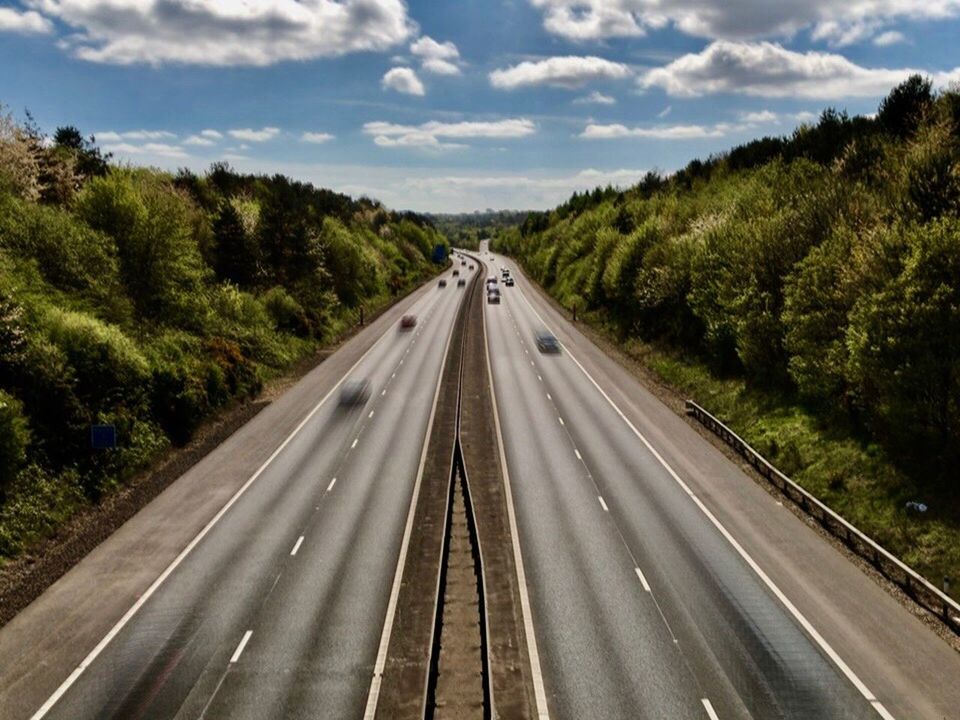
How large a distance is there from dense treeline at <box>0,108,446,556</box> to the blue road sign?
2.43 ft

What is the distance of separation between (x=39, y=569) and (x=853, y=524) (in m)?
31.6

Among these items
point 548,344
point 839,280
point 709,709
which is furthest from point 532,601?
point 548,344

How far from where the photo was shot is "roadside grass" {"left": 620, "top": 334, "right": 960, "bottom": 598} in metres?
22.8

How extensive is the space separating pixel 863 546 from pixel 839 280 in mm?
15062

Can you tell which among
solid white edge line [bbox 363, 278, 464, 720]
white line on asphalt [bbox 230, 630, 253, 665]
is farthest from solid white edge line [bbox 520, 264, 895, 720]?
white line on asphalt [bbox 230, 630, 253, 665]

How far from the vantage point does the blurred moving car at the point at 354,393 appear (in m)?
44.3

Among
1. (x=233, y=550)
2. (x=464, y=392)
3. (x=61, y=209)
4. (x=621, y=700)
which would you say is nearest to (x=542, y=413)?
(x=464, y=392)

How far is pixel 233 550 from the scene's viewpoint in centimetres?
2417

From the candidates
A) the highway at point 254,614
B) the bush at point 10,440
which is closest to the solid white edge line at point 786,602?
the highway at point 254,614

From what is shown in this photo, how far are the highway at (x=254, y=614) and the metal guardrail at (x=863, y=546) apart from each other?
1748cm

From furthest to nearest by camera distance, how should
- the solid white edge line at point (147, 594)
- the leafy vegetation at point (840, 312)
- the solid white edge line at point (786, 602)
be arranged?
the leafy vegetation at point (840, 312) → the solid white edge line at point (147, 594) → the solid white edge line at point (786, 602)

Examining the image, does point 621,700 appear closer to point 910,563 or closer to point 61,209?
point 910,563

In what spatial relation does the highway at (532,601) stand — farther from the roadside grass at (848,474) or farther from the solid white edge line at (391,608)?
the roadside grass at (848,474)

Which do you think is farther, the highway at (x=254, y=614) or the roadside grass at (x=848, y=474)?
the roadside grass at (x=848, y=474)
